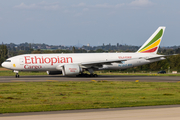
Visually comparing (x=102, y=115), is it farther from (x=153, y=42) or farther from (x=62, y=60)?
(x=153, y=42)

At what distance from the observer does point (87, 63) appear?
134 ft

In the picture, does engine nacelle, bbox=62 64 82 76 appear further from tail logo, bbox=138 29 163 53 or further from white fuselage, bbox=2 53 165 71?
tail logo, bbox=138 29 163 53

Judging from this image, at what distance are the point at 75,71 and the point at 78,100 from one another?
20363 millimetres

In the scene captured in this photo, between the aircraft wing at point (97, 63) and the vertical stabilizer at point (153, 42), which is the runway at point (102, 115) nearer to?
the aircraft wing at point (97, 63)

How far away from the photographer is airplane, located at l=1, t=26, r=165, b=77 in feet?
131

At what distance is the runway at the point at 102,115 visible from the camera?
42.3 feet

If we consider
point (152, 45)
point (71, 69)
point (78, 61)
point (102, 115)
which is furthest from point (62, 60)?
point (102, 115)

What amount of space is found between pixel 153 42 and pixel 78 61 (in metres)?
14.5

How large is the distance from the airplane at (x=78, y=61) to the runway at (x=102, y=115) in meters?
24.8

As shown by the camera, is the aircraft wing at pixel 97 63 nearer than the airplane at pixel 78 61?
No

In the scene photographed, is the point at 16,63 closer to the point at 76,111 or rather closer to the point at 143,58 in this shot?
the point at 143,58

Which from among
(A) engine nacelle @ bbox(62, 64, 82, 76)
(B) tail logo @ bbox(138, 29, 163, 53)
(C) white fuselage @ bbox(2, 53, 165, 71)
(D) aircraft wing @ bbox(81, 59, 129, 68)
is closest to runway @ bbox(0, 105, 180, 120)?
(A) engine nacelle @ bbox(62, 64, 82, 76)

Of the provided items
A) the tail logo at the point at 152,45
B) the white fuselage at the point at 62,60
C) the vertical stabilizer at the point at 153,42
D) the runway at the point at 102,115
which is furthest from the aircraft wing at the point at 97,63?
the runway at the point at 102,115

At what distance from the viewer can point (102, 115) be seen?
13703mm
